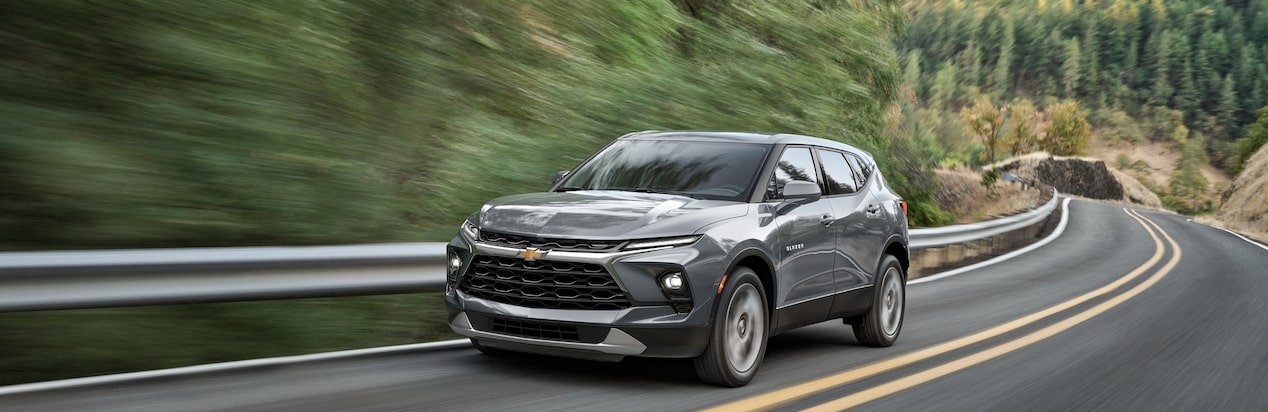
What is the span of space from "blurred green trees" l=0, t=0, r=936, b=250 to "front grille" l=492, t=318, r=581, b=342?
2459 millimetres

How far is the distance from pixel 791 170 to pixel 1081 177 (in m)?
107

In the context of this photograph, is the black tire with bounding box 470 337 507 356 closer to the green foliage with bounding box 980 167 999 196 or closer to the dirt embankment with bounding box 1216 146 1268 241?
the green foliage with bounding box 980 167 999 196

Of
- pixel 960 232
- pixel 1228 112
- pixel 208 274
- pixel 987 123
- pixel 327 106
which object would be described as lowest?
pixel 987 123

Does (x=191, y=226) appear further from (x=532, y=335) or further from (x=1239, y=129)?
(x=1239, y=129)

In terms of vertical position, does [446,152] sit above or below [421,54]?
below

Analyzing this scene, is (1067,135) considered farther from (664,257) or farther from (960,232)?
(664,257)

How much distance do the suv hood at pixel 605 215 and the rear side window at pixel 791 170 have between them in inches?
20.3

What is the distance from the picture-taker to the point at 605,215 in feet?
20.4

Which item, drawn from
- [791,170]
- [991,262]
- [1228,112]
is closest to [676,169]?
[791,170]

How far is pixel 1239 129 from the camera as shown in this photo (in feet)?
619

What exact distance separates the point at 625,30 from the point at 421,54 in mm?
4124

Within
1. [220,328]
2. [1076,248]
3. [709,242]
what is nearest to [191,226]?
[220,328]

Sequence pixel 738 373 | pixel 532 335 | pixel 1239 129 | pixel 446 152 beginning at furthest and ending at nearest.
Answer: pixel 1239 129, pixel 446 152, pixel 738 373, pixel 532 335

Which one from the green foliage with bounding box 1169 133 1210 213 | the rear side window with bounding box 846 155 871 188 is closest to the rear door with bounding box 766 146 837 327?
the rear side window with bounding box 846 155 871 188
